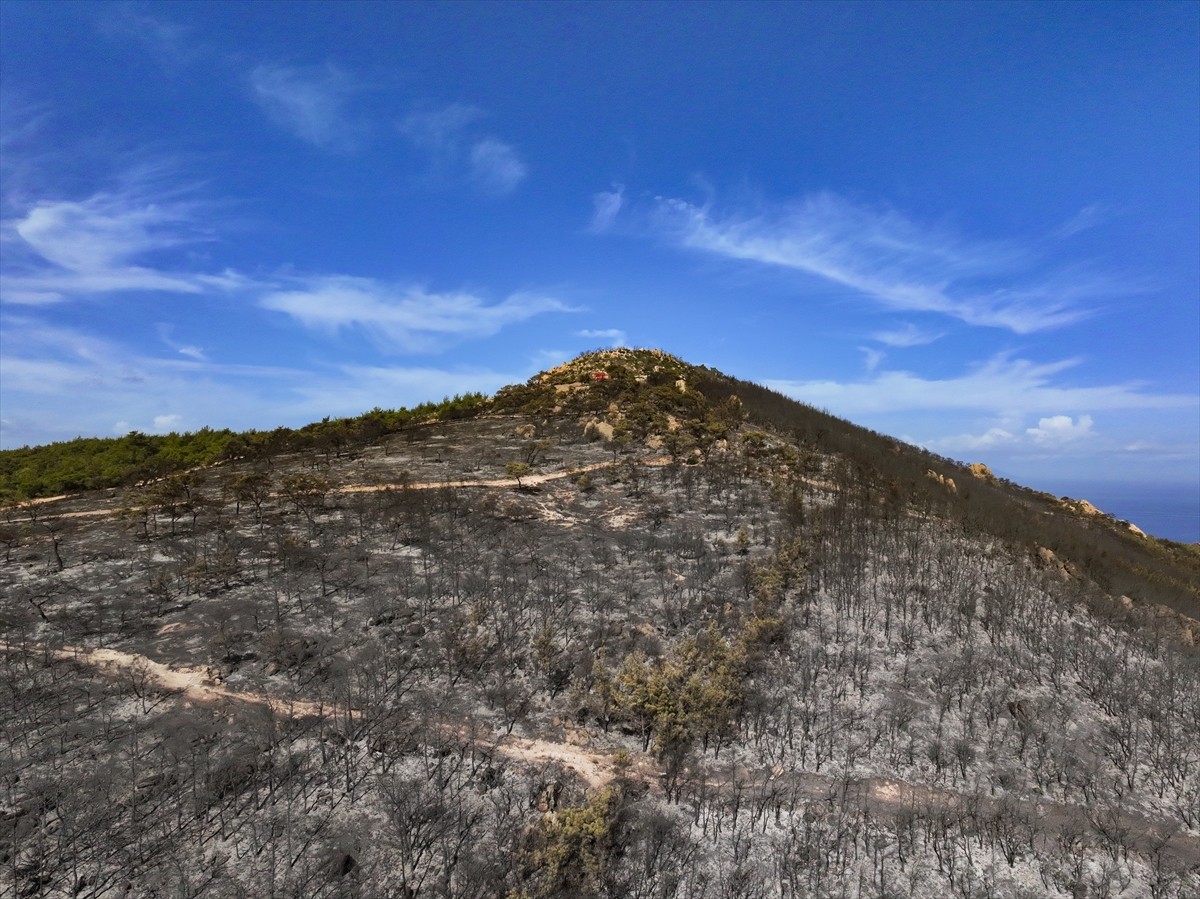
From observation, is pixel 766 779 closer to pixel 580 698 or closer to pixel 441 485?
pixel 580 698

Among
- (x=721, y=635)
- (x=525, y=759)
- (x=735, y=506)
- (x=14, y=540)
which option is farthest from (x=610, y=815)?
(x=14, y=540)

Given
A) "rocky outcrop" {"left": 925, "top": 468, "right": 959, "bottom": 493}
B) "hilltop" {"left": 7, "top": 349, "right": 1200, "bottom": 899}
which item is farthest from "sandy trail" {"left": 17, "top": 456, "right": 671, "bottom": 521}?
"rocky outcrop" {"left": 925, "top": 468, "right": 959, "bottom": 493}

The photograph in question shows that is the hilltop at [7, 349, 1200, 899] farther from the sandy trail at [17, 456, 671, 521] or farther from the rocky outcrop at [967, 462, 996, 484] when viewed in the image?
the rocky outcrop at [967, 462, 996, 484]

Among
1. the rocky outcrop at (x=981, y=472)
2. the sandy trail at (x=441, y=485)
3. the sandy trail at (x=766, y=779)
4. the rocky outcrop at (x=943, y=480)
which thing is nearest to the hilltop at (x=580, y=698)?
the sandy trail at (x=766, y=779)

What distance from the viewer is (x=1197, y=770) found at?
9.72 m

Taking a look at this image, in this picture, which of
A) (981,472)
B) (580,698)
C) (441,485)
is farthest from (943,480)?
(580,698)

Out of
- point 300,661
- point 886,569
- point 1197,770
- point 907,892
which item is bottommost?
point 907,892

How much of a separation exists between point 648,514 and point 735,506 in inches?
115

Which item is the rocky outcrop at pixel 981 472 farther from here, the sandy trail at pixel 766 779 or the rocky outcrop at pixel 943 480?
the sandy trail at pixel 766 779

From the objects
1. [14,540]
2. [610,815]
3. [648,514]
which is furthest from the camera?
[648,514]

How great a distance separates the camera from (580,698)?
10.6 m

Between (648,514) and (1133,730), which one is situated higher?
(648,514)

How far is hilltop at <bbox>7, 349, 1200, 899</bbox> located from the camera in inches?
301

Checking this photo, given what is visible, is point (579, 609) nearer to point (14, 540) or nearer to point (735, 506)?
point (735, 506)
